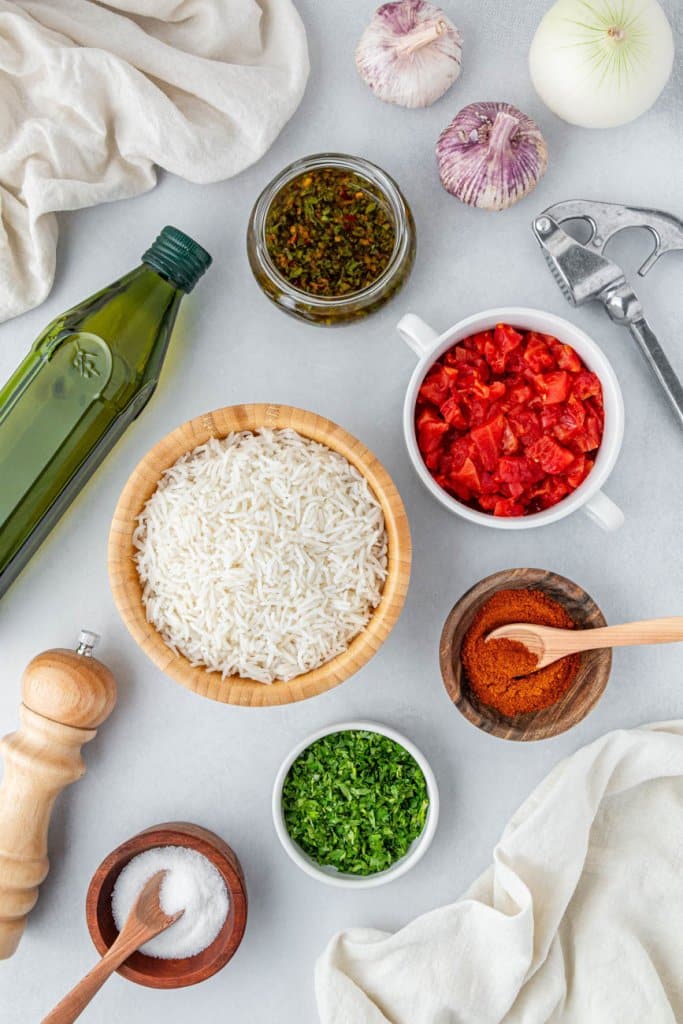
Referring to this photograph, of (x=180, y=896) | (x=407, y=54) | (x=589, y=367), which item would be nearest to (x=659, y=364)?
(x=589, y=367)

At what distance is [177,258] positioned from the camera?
4.09 feet

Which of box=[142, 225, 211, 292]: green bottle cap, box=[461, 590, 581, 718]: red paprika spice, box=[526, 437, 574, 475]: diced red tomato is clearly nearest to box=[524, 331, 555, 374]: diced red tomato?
box=[526, 437, 574, 475]: diced red tomato

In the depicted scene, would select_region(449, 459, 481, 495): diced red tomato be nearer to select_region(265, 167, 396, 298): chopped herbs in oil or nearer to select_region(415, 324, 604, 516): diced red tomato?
select_region(415, 324, 604, 516): diced red tomato

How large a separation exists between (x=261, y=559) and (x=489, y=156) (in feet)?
2.19

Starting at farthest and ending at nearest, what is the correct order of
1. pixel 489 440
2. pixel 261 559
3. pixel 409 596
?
pixel 409 596, pixel 489 440, pixel 261 559

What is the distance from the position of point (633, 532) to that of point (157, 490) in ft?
2.40

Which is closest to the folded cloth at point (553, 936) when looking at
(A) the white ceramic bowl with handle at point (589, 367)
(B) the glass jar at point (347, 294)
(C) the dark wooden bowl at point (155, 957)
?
(C) the dark wooden bowl at point (155, 957)

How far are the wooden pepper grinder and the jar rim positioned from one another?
1.95ft

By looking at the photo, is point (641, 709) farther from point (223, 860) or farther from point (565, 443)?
point (223, 860)

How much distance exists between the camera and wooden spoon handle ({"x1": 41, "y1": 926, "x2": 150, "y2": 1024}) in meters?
1.23

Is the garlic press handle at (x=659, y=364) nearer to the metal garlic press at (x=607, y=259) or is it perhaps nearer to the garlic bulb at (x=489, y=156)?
the metal garlic press at (x=607, y=259)

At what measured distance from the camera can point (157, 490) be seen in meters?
1.22

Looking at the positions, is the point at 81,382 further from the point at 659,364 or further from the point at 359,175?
the point at 659,364

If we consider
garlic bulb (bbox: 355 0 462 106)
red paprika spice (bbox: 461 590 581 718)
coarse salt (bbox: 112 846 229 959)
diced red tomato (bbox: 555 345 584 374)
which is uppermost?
garlic bulb (bbox: 355 0 462 106)
